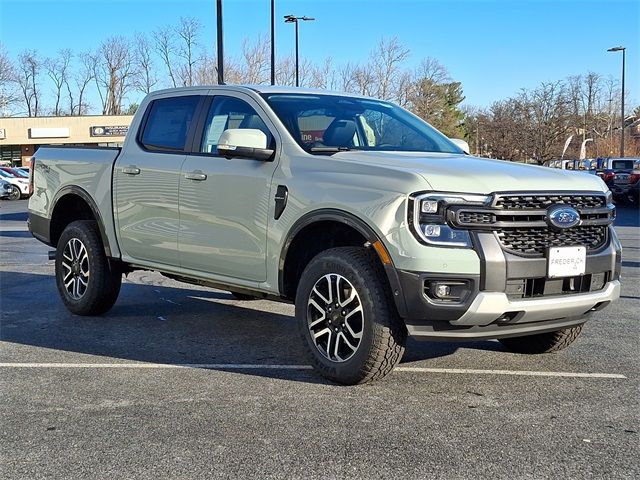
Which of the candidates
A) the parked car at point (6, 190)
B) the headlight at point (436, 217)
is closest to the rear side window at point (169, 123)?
the headlight at point (436, 217)

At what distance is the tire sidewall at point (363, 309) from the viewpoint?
4.16 meters

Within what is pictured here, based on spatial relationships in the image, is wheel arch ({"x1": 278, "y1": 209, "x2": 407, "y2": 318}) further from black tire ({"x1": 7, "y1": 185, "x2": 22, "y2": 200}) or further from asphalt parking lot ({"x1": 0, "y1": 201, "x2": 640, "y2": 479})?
black tire ({"x1": 7, "y1": 185, "x2": 22, "y2": 200})

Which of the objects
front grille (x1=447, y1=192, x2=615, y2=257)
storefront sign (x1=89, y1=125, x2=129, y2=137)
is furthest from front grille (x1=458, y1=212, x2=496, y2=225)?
Answer: storefront sign (x1=89, y1=125, x2=129, y2=137)

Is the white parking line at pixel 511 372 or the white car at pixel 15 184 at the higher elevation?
the white car at pixel 15 184

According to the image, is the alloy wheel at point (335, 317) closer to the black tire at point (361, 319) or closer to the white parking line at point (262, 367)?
the black tire at point (361, 319)

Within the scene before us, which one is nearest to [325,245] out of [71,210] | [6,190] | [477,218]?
[477,218]

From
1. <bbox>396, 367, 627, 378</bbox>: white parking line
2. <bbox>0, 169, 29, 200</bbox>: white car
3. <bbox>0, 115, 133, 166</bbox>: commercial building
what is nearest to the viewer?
<bbox>396, 367, 627, 378</bbox>: white parking line

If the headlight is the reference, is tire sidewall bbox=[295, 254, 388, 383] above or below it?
below

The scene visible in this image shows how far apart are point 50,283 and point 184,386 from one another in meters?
4.69

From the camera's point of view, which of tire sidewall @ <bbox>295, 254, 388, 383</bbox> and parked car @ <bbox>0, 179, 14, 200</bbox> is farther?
parked car @ <bbox>0, 179, 14, 200</bbox>

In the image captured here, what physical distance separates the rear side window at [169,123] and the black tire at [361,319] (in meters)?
1.86

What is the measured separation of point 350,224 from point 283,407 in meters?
1.11

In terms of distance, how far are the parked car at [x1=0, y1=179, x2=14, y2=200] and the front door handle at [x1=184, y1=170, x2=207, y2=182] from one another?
96.4 ft

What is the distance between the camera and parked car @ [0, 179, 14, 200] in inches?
1250
